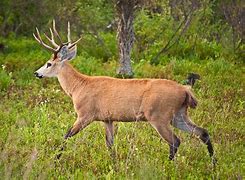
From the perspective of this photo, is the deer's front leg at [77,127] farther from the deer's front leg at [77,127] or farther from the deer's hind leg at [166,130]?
the deer's hind leg at [166,130]

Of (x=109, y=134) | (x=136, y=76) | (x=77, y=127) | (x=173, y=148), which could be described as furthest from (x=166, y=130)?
(x=136, y=76)

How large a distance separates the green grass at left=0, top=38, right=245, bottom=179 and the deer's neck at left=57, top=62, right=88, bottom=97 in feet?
1.92

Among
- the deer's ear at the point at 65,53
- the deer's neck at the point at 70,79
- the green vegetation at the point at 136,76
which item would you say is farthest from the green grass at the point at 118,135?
the deer's ear at the point at 65,53

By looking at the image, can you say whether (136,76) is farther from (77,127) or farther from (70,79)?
(77,127)

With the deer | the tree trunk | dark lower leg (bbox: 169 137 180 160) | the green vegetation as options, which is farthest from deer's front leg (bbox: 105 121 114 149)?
the tree trunk

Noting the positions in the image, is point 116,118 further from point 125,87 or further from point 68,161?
point 68,161

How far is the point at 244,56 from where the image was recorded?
1569 centimetres

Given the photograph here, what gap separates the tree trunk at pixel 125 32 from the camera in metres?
14.4

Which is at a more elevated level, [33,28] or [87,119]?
[87,119]

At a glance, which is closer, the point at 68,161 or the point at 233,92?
the point at 68,161

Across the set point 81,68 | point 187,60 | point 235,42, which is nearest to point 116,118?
point 81,68

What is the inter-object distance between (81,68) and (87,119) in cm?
611

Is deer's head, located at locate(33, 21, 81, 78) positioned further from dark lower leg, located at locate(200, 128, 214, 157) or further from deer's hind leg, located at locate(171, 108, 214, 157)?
dark lower leg, located at locate(200, 128, 214, 157)

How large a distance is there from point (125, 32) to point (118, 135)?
239 inches
